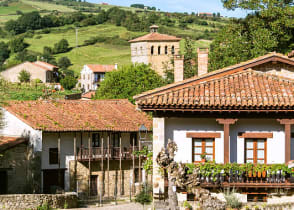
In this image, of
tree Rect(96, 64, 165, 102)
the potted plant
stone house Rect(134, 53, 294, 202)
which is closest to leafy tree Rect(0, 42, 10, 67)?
tree Rect(96, 64, 165, 102)

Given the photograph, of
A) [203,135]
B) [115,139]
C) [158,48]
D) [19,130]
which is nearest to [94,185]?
[115,139]

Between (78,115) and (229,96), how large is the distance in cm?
2228

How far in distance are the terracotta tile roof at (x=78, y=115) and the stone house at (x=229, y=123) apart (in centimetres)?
1814

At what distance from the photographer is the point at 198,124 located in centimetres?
2253

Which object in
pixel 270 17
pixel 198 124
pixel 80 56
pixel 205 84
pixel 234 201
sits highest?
pixel 80 56

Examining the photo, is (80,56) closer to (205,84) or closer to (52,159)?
(52,159)

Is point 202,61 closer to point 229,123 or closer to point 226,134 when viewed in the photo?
point 229,123

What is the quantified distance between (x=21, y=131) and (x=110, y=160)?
621cm

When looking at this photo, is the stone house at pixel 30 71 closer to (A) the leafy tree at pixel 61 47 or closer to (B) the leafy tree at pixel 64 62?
(B) the leafy tree at pixel 64 62

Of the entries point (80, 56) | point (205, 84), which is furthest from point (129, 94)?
point (80, 56)

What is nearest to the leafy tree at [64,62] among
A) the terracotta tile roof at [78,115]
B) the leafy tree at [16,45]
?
the leafy tree at [16,45]

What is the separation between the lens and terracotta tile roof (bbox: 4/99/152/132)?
40500 millimetres

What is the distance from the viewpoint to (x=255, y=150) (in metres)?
22.8

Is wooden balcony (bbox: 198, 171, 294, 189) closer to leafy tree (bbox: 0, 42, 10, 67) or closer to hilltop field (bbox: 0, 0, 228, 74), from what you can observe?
hilltop field (bbox: 0, 0, 228, 74)
